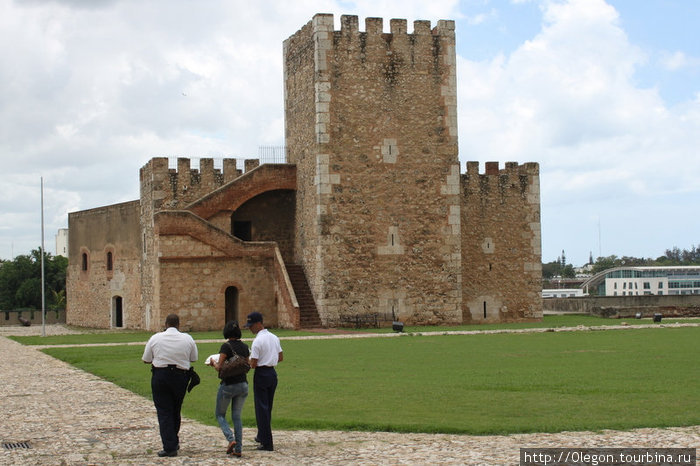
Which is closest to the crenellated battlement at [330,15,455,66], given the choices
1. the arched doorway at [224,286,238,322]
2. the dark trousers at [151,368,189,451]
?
the arched doorway at [224,286,238,322]

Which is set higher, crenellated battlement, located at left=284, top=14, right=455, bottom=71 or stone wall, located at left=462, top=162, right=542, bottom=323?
crenellated battlement, located at left=284, top=14, right=455, bottom=71

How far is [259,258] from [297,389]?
61.8ft

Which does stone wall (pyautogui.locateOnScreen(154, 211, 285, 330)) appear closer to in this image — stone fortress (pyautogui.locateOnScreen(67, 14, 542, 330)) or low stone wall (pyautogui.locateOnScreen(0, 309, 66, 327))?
stone fortress (pyautogui.locateOnScreen(67, 14, 542, 330))

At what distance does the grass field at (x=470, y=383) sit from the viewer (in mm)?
11617

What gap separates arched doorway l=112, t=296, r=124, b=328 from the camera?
40.7 m

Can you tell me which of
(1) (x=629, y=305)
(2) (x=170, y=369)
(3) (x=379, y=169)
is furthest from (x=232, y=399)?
(1) (x=629, y=305)

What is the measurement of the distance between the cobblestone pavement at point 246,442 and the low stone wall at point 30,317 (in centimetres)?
3587

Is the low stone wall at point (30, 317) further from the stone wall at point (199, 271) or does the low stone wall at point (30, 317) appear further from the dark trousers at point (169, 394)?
the dark trousers at point (169, 394)

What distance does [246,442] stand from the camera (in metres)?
10.7

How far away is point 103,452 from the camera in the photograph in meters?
10.1

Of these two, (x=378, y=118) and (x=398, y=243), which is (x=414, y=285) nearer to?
(x=398, y=243)

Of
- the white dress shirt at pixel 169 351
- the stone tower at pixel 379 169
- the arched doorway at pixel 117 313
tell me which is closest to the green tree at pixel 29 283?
the arched doorway at pixel 117 313

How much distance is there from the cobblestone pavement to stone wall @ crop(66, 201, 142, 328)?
85.9 ft

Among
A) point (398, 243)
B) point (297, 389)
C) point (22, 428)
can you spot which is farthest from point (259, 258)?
point (22, 428)
